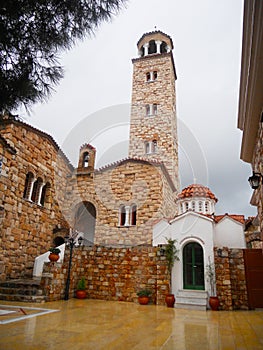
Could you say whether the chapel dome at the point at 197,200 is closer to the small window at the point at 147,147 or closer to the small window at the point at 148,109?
the small window at the point at 147,147

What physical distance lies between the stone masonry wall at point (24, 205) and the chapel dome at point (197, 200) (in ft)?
22.2

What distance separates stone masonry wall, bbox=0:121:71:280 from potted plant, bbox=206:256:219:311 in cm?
665

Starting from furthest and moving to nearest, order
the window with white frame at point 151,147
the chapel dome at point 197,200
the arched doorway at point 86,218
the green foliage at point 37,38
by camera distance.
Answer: the window with white frame at point 151,147, the chapel dome at point 197,200, the arched doorway at point 86,218, the green foliage at point 37,38

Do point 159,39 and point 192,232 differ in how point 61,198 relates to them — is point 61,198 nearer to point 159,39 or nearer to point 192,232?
point 192,232

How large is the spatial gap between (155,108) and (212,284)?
12.4m

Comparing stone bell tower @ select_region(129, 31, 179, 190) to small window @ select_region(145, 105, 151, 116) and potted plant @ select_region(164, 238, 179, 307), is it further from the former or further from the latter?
potted plant @ select_region(164, 238, 179, 307)

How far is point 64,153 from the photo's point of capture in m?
13.2

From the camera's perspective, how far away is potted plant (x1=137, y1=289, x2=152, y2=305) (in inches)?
301

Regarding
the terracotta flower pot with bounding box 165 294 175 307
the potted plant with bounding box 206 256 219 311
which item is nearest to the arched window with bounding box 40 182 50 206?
the terracotta flower pot with bounding box 165 294 175 307

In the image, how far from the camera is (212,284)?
761 cm

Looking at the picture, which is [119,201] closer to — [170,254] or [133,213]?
[133,213]

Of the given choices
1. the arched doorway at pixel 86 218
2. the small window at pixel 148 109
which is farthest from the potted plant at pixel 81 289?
the small window at pixel 148 109

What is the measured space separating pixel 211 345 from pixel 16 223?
26.5 ft

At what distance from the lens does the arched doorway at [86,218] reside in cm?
1304
